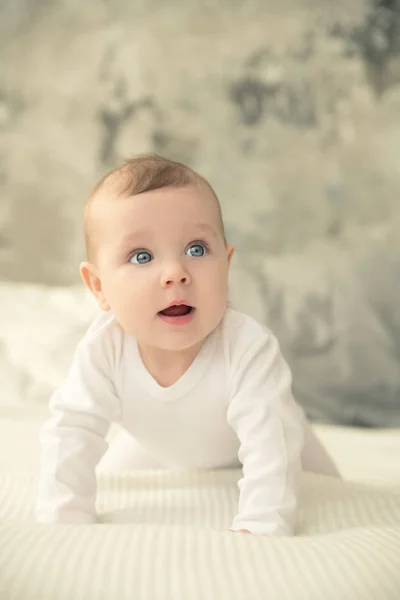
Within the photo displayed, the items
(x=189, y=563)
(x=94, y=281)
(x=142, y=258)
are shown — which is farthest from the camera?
(x=94, y=281)

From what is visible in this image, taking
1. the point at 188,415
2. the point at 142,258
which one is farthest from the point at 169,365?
the point at 142,258

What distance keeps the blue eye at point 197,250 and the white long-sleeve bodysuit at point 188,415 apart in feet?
0.44

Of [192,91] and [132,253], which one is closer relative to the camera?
[132,253]

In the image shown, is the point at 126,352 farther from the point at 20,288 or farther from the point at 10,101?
the point at 10,101

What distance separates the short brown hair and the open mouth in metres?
0.15

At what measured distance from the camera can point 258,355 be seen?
3.42 feet

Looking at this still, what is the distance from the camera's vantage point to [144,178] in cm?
100

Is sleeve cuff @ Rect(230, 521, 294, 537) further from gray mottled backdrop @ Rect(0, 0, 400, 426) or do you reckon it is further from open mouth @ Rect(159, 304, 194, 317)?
gray mottled backdrop @ Rect(0, 0, 400, 426)

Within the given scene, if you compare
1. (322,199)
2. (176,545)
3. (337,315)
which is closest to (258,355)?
(176,545)

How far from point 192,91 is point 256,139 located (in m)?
0.23

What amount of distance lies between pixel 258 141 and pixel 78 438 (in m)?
1.27

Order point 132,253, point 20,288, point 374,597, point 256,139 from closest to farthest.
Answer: point 374,597 < point 132,253 < point 20,288 < point 256,139

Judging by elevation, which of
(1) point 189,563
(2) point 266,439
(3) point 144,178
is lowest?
(1) point 189,563

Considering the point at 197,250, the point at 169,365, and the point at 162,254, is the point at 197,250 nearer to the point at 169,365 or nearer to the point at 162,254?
the point at 162,254
